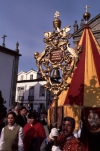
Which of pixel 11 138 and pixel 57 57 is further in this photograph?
pixel 57 57

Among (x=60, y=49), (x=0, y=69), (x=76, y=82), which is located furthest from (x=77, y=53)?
(x=0, y=69)

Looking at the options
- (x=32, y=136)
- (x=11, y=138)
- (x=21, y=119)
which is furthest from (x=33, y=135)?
(x=11, y=138)

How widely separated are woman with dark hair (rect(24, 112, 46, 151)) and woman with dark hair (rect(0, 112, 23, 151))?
1.26 m

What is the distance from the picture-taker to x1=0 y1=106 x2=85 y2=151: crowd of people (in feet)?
8.60

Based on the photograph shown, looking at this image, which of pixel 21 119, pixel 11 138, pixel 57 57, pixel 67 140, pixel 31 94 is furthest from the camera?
pixel 31 94

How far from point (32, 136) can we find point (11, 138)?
5.10ft

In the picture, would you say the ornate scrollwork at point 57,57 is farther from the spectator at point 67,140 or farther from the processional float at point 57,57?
the spectator at point 67,140

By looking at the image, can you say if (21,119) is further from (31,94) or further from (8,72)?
(31,94)

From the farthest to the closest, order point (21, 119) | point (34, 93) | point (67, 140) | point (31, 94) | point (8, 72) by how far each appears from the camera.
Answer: point (31, 94), point (34, 93), point (8, 72), point (21, 119), point (67, 140)

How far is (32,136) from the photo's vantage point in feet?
16.2

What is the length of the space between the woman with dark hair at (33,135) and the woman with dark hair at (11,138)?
1262mm

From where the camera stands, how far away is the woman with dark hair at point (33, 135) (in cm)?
486

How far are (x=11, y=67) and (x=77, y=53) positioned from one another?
17.1 meters

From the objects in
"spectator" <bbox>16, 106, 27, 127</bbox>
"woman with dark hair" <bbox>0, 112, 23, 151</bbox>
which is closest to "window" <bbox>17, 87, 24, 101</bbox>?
"spectator" <bbox>16, 106, 27, 127</bbox>
